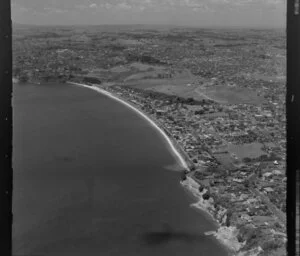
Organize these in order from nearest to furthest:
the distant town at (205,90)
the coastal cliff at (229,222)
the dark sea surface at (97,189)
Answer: the dark sea surface at (97,189) < the coastal cliff at (229,222) < the distant town at (205,90)

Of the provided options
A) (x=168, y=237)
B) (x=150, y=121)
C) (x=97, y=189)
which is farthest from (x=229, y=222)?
(x=150, y=121)

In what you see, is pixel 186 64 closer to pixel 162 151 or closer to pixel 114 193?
pixel 162 151

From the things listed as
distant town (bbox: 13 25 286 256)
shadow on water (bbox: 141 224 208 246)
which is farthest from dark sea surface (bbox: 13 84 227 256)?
distant town (bbox: 13 25 286 256)

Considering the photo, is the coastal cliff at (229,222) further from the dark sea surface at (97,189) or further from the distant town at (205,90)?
the dark sea surface at (97,189)

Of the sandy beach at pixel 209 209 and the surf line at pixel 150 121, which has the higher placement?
the surf line at pixel 150 121

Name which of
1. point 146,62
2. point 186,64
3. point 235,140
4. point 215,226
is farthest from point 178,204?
point 186,64

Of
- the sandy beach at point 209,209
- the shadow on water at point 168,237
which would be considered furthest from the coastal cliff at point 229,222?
the shadow on water at point 168,237
